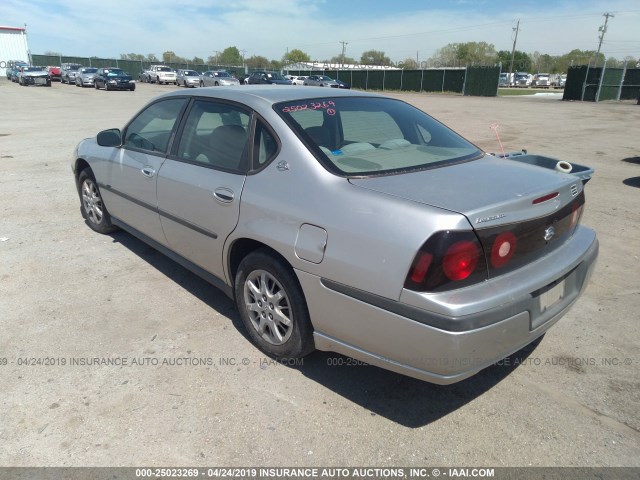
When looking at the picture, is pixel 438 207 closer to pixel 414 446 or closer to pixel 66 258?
pixel 414 446

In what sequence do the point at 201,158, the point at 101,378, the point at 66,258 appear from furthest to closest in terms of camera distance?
the point at 66,258 → the point at 201,158 → the point at 101,378

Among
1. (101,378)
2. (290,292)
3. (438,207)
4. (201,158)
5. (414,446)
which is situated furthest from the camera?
(201,158)

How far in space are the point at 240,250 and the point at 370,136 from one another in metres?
1.20

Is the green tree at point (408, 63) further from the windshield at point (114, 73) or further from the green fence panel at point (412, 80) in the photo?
the windshield at point (114, 73)

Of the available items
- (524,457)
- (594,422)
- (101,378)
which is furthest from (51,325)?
(594,422)

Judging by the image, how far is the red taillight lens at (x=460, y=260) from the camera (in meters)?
2.11

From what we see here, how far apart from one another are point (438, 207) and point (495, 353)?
0.76 meters

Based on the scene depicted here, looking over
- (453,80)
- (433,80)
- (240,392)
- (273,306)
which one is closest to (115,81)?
(433,80)

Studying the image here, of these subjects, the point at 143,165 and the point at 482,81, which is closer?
the point at 143,165

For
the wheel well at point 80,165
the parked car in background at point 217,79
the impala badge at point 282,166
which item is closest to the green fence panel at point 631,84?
the parked car in background at point 217,79

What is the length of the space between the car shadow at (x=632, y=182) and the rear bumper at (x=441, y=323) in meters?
6.23

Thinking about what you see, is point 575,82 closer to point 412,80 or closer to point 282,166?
point 412,80

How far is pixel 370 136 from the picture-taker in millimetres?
3309

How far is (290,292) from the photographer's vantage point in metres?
2.69
